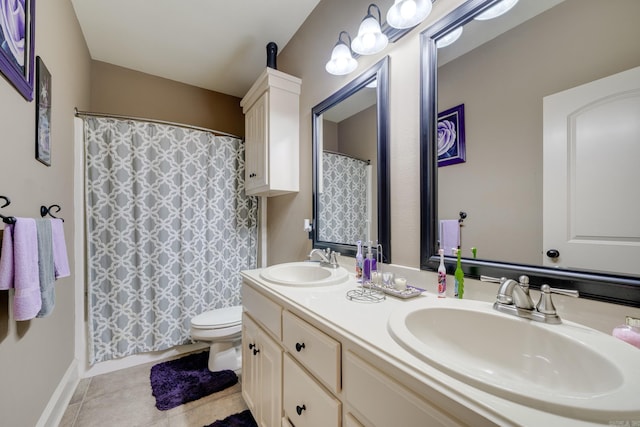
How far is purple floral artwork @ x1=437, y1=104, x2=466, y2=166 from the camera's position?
3.20 ft

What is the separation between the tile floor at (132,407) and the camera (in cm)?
143

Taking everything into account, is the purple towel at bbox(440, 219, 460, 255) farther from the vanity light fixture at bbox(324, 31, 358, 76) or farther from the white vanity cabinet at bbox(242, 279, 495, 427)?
the vanity light fixture at bbox(324, 31, 358, 76)

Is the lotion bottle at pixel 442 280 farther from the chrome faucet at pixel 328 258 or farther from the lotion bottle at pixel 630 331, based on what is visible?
the chrome faucet at pixel 328 258

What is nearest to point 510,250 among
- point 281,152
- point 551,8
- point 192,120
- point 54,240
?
point 551,8

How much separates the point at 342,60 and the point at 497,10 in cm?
73

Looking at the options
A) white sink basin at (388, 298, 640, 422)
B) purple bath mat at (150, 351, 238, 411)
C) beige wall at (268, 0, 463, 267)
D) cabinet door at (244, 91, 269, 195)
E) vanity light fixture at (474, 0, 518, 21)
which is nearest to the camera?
white sink basin at (388, 298, 640, 422)

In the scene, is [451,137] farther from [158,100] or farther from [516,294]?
[158,100]

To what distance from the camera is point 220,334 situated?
1.80m

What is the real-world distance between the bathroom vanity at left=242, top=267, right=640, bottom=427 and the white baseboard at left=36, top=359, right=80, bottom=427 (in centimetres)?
100

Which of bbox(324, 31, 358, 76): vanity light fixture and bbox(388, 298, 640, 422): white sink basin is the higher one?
bbox(324, 31, 358, 76): vanity light fixture

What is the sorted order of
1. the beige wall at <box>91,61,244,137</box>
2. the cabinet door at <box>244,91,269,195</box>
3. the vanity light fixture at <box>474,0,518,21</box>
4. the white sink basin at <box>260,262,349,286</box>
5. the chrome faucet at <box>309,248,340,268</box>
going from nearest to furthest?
the vanity light fixture at <box>474,0,518,21</box>, the white sink basin at <box>260,262,349,286</box>, the chrome faucet at <box>309,248,340,268</box>, the cabinet door at <box>244,91,269,195</box>, the beige wall at <box>91,61,244,137</box>

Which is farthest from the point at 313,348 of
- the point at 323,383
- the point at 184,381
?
the point at 184,381

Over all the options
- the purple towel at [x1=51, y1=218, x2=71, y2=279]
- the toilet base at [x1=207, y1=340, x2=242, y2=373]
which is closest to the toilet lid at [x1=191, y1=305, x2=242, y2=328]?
the toilet base at [x1=207, y1=340, x2=242, y2=373]

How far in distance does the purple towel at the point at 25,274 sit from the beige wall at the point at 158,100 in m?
1.88
